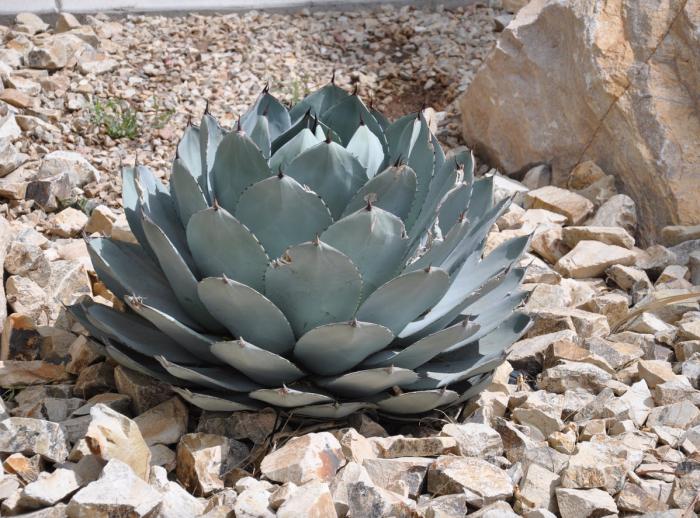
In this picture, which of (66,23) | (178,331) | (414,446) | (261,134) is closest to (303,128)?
(261,134)

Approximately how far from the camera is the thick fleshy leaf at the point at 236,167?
6.77ft

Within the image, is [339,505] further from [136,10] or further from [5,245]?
[136,10]

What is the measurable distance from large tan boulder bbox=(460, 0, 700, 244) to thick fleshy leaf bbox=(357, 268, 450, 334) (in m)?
1.66

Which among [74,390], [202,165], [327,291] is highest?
[202,165]

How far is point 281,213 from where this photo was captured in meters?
1.97

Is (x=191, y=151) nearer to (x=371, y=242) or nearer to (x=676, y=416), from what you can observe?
(x=371, y=242)

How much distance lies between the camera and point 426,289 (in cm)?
197

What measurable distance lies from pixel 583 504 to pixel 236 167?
3.33 feet

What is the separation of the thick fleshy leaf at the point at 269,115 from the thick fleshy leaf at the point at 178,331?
55 cm

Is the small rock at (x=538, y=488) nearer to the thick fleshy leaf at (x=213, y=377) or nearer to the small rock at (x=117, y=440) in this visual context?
the thick fleshy leaf at (x=213, y=377)

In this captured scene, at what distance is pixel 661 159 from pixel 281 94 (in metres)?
1.87

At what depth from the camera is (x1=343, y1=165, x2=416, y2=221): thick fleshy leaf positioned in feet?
6.64

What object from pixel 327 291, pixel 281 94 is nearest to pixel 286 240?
pixel 327 291

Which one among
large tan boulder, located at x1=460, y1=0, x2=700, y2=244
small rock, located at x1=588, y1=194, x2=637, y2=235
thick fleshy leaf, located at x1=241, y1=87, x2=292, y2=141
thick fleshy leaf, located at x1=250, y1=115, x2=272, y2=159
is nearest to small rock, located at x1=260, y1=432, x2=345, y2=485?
thick fleshy leaf, located at x1=250, y1=115, x2=272, y2=159
